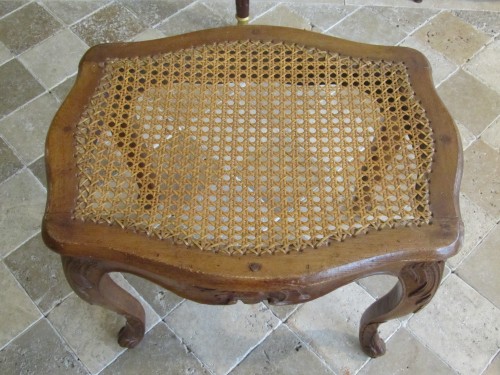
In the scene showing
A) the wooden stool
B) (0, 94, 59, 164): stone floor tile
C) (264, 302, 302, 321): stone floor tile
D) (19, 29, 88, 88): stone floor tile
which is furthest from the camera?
(19, 29, 88, 88): stone floor tile

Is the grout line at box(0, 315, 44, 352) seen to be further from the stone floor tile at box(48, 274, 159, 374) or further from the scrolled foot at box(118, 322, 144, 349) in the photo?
the scrolled foot at box(118, 322, 144, 349)

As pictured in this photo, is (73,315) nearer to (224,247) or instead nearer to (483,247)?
(224,247)

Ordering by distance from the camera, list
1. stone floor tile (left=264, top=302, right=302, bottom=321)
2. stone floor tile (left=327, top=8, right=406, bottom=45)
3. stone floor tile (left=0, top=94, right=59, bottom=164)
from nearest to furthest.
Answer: stone floor tile (left=264, top=302, right=302, bottom=321) < stone floor tile (left=0, top=94, right=59, bottom=164) < stone floor tile (left=327, top=8, right=406, bottom=45)

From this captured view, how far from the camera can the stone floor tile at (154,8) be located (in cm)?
165

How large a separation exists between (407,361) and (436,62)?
2.93 feet

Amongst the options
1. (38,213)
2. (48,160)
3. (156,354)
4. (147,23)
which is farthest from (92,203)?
(147,23)

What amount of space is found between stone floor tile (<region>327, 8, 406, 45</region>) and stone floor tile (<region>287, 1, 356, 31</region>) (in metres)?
0.02

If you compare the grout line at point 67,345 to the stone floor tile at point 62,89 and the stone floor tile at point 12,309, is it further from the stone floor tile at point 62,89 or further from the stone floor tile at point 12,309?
the stone floor tile at point 62,89

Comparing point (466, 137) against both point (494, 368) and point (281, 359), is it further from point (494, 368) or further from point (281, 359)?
point (281, 359)

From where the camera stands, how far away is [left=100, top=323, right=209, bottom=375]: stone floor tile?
1.09 m

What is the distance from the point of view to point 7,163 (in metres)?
1.36

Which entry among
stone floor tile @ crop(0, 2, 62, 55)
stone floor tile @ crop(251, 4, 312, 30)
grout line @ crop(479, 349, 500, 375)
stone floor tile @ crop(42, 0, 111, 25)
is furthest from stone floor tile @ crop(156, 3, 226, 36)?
grout line @ crop(479, 349, 500, 375)

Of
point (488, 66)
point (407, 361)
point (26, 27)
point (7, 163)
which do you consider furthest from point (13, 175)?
point (488, 66)

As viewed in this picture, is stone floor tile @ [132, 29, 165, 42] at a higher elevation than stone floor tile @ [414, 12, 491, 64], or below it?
higher
